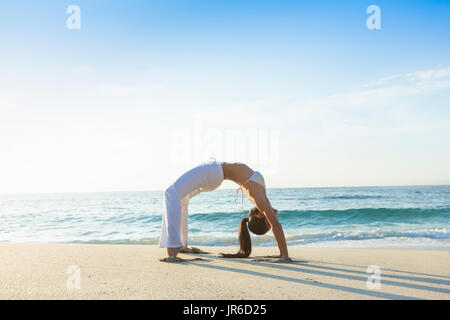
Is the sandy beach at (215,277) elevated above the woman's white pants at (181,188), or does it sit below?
below

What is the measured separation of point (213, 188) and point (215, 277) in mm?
1361

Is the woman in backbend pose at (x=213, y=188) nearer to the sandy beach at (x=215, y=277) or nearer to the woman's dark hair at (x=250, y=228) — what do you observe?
the woman's dark hair at (x=250, y=228)

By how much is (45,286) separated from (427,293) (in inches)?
130

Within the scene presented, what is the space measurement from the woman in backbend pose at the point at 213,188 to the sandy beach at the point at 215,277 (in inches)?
12.4

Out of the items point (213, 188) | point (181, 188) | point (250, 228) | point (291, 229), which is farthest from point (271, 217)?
point (291, 229)

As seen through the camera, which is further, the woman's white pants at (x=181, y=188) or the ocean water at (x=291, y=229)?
the ocean water at (x=291, y=229)

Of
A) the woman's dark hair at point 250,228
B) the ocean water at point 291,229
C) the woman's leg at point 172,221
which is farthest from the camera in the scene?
the ocean water at point 291,229

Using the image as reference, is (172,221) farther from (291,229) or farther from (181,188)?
(291,229)

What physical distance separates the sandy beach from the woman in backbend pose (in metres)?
0.31

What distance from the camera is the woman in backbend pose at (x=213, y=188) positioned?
4.64 meters

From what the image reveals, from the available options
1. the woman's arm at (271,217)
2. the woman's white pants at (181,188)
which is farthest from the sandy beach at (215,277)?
the woman's white pants at (181,188)

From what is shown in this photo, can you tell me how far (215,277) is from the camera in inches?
146
